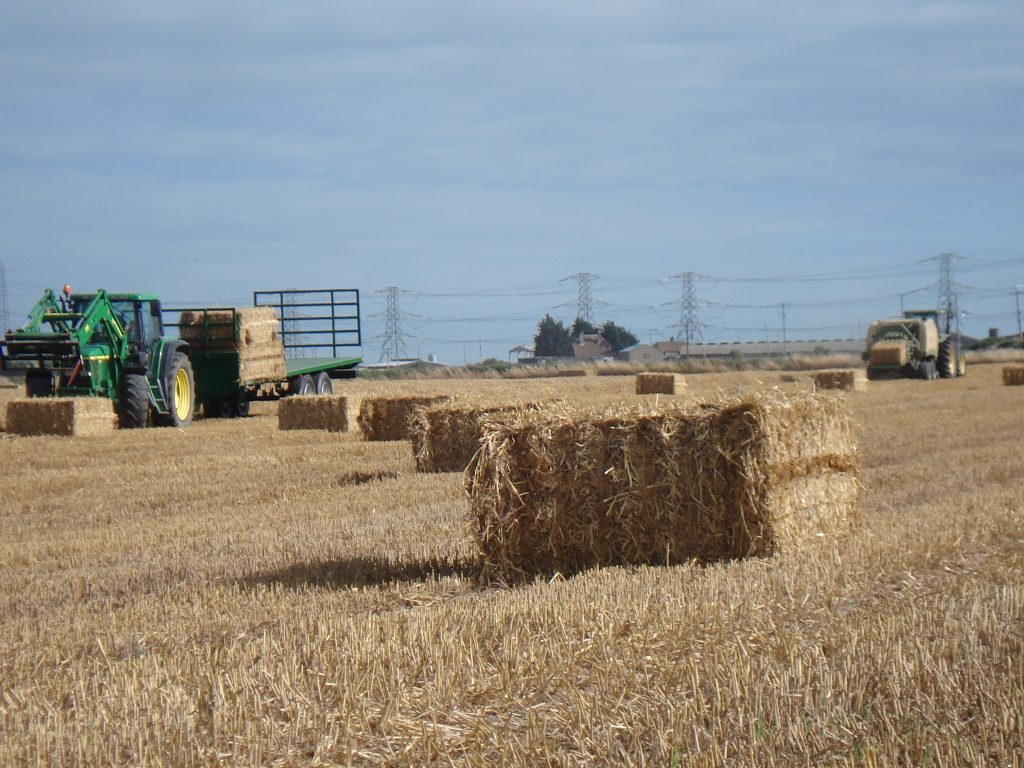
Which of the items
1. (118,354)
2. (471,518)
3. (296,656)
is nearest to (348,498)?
(471,518)

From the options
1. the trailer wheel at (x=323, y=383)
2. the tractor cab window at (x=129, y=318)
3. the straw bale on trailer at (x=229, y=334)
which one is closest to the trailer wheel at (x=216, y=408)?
the straw bale on trailer at (x=229, y=334)

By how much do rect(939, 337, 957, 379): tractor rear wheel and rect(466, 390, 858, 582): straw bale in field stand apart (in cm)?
3657

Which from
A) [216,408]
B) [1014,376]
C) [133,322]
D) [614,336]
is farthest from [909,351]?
[614,336]

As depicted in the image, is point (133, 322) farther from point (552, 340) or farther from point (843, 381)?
point (552, 340)

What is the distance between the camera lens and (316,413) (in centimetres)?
2175

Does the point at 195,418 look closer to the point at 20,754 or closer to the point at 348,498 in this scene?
the point at 348,498

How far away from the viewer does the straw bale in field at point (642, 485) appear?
7879 mm

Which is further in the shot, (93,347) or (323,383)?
(323,383)

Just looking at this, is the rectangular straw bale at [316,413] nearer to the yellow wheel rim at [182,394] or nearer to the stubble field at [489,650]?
the yellow wheel rim at [182,394]

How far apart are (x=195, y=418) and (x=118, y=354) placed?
449 cm

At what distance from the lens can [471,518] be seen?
828 cm

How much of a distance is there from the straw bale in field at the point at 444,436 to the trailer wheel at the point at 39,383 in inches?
373

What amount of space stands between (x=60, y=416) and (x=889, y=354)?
28933 millimetres

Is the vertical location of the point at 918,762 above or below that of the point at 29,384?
below
